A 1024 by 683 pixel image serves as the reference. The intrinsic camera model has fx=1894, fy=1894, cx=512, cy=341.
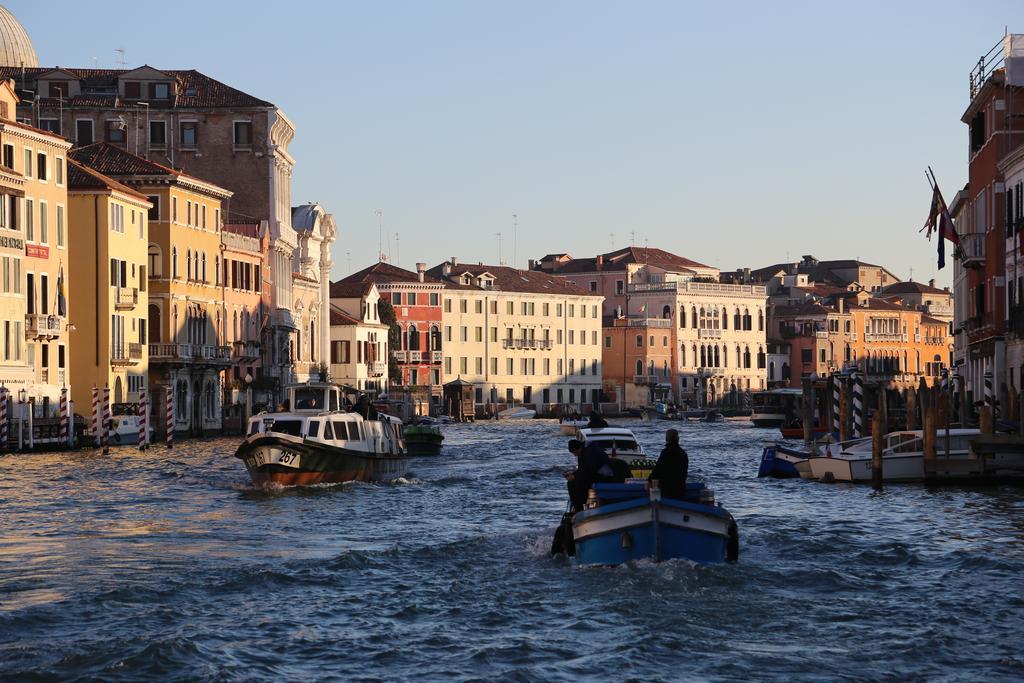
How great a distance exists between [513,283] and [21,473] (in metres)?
87.1

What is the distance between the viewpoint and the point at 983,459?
35.4 meters

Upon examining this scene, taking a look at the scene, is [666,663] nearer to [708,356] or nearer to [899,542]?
[899,542]

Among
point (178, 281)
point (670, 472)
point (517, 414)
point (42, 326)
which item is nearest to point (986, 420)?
point (670, 472)

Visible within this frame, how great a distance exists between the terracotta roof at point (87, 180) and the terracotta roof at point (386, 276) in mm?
52623

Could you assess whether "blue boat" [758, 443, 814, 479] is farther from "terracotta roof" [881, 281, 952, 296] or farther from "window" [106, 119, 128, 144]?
"terracotta roof" [881, 281, 952, 296]

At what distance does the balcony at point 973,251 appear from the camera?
5403 centimetres

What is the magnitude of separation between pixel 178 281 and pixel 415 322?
49.6m

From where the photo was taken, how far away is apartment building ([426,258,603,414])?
399 feet

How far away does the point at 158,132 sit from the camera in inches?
3137

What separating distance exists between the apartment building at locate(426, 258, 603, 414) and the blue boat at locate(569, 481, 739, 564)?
97.0 meters

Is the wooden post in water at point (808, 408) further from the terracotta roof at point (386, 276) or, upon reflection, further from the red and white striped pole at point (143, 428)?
the terracotta roof at point (386, 276)

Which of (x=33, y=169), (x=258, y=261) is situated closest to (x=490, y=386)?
(x=258, y=261)

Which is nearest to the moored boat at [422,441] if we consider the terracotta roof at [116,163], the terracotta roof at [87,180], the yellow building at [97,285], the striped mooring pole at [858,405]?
the yellow building at [97,285]

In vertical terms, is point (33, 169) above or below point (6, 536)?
above
